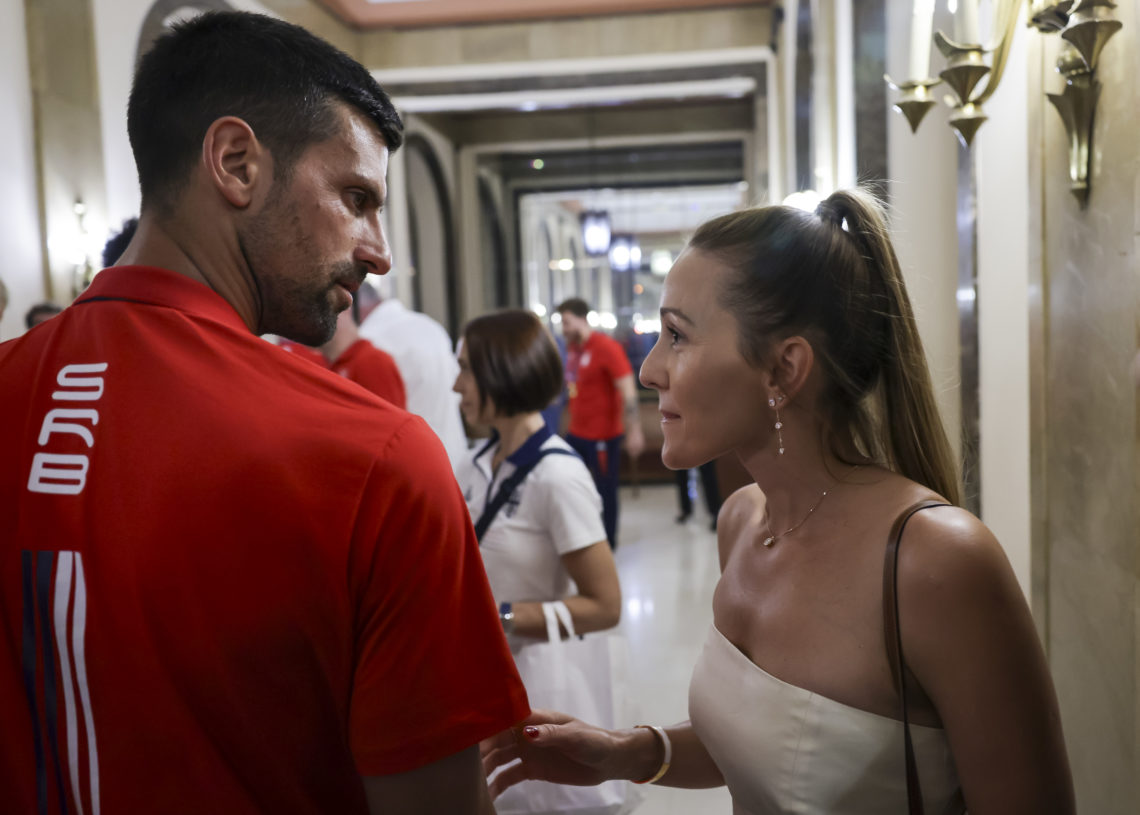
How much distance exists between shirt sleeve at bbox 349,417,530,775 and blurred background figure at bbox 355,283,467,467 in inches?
163

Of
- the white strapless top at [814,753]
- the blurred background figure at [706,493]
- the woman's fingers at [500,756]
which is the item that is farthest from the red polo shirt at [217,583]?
the blurred background figure at [706,493]

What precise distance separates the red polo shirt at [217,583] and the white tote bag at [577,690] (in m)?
1.25

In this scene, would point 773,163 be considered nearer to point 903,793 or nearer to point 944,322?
point 944,322

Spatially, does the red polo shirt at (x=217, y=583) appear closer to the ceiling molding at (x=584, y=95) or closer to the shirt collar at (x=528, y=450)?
the shirt collar at (x=528, y=450)

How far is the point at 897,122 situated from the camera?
152 inches

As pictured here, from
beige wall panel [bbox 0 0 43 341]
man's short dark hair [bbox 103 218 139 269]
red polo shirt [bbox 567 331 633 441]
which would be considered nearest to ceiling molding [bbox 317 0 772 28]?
red polo shirt [bbox 567 331 633 441]

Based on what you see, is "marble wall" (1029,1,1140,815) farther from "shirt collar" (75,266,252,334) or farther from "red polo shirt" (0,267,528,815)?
"shirt collar" (75,266,252,334)

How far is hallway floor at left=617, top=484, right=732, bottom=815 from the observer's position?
3.14 metres

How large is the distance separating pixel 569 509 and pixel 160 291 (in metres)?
1.44

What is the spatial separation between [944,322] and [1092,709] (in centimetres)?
220

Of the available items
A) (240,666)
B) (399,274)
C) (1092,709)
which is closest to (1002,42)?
(1092,709)

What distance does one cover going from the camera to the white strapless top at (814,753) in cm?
110

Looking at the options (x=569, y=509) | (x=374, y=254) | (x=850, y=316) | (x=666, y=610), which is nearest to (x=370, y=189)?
(x=374, y=254)

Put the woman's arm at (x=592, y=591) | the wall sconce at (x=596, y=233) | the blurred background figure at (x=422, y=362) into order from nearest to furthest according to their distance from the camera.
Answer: the woman's arm at (x=592, y=591)
the blurred background figure at (x=422, y=362)
the wall sconce at (x=596, y=233)
